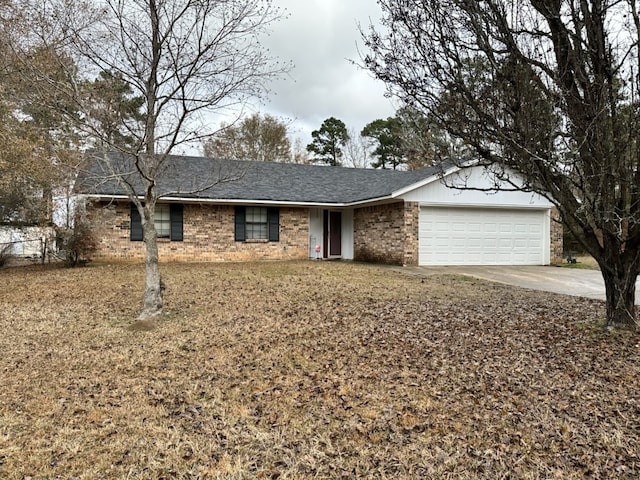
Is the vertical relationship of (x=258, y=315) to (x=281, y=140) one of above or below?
below

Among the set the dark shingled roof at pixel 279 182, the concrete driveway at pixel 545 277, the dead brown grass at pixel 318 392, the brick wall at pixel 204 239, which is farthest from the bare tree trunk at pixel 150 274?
the concrete driveway at pixel 545 277

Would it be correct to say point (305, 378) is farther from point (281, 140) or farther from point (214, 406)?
point (281, 140)

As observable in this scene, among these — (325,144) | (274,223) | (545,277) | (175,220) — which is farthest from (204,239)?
(325,144)

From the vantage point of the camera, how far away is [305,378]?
14.1 ft

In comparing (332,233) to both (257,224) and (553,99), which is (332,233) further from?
(553,99)

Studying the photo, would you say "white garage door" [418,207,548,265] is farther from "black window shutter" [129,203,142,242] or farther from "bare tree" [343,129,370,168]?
"bare tree" [343,129,370,168]

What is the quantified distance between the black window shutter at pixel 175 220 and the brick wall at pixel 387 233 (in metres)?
6.28

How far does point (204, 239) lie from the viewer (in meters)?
15.2

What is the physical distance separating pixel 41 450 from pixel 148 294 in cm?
378

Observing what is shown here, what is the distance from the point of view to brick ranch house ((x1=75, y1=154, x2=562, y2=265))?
1402cm

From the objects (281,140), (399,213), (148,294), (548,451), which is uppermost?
(281,140)

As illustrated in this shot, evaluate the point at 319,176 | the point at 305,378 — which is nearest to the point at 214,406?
the point at 305,378

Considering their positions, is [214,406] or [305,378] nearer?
[214,406]

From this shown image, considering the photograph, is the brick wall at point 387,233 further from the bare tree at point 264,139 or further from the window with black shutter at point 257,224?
the bare tree at point 264,139
